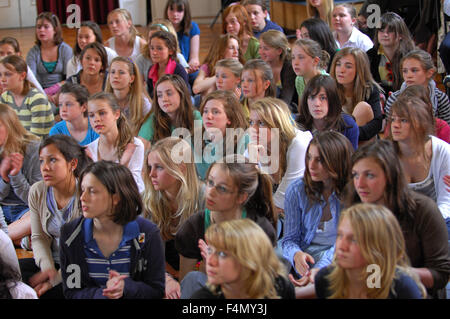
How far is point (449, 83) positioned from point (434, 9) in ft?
5.22

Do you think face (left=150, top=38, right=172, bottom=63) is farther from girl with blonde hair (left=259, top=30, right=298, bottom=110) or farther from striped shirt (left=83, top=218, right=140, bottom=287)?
striped shirt (left=83, top=218, right=140, bottom=287)

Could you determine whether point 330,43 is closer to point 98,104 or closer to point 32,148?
point 98,104

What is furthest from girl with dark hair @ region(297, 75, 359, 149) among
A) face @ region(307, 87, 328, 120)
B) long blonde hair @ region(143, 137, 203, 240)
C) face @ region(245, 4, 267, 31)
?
face @ region(245, 4, 267, 31)

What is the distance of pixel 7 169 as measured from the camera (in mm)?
2686

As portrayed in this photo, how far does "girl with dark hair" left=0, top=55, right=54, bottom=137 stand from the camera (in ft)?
11.4

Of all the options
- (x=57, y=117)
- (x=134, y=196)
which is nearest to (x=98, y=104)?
(x=134, y=196)

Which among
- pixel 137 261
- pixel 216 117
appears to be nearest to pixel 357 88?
pixel 216 117

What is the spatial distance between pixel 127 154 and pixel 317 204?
3.22 ft

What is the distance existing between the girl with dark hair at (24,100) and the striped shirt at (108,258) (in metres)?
1.71

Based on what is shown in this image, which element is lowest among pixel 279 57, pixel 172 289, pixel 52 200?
pixel 172 289

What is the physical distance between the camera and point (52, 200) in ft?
7.40

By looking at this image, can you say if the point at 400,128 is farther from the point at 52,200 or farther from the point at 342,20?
the point at 342,20

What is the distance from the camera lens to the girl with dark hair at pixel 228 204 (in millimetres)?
1968

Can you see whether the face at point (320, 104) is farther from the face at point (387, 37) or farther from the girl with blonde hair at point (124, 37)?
the girl with blonde hair at point (124, 37)
